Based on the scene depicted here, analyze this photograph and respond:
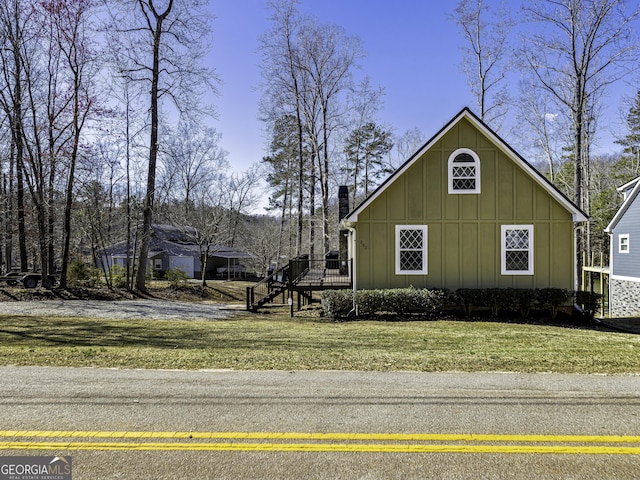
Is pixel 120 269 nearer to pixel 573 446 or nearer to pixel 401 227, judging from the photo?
pixel 401 227

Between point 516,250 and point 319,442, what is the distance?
12472 mm

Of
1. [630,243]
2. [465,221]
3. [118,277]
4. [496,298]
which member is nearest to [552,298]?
[496,298]

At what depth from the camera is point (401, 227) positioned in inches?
568

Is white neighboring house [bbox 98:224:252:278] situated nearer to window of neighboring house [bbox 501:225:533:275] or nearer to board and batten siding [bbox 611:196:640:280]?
window of neighboring house [bbox 501:225:533:275]

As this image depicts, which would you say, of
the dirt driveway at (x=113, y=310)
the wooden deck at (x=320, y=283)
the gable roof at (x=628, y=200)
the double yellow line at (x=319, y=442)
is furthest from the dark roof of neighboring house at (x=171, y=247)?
the double yellow line at (x=319, y=442)

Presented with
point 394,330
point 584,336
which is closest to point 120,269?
point 394,330

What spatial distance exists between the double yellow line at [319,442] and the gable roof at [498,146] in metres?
10.6

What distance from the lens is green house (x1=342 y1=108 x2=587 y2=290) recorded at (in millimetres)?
14031

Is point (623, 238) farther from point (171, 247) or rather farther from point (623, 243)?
point (171, 247)

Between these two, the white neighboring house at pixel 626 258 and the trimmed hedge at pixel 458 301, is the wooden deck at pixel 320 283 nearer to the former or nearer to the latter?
the trimmed hedge at pixel 458 301

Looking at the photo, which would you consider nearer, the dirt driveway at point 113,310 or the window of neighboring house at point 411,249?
the dirt driveway at point 113,310

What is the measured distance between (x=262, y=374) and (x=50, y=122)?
1909cm

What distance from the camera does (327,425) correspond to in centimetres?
421

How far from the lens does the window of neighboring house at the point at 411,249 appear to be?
14.4m
